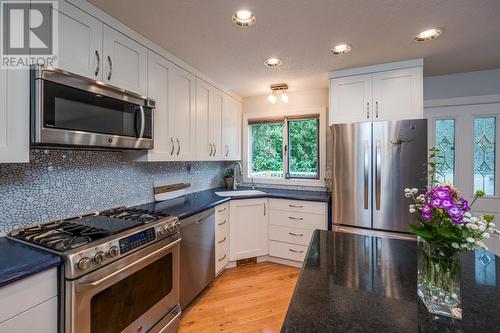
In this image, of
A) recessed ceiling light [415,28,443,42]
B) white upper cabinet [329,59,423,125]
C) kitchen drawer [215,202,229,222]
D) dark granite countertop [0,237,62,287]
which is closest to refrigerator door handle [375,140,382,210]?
white upper cabinet [329,59,423,125]

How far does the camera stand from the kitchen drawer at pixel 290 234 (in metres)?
2.77

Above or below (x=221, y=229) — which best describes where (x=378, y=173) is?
above

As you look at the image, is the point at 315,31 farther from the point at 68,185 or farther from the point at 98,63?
the point at 68,185

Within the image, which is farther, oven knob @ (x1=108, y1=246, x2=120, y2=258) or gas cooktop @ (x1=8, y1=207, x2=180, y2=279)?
oven knob @ (x1=108, y1=246, x2=120, y2=258)

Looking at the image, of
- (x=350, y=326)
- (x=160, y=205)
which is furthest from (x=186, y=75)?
(x=350, y=326)

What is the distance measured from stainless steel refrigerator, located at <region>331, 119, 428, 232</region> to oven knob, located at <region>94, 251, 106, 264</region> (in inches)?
84.6

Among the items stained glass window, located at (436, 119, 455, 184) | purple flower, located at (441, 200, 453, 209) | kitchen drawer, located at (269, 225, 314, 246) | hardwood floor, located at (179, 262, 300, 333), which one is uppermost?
stained glass window, located at (436, 119, 455, 184)

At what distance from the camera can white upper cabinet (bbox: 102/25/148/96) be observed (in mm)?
1593

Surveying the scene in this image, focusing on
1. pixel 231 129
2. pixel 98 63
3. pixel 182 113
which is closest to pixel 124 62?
pixel 98 63

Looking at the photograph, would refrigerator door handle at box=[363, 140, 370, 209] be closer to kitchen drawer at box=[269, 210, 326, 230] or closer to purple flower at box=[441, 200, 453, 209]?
kitchen drawer at box=[269, 210, 326, 230]

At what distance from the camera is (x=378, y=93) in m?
2.40

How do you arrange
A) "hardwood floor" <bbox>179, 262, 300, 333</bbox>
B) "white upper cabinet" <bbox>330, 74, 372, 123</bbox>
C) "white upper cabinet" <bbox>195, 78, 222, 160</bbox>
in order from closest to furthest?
"hardwood floor" <bbox>179, 262, 300, 333</bbox> → "white upper cabinet" <bbox>330, 74, 372, 123</bbox> → "white upper cabinet" <bbox>195, 78, 222, 160</bbox>

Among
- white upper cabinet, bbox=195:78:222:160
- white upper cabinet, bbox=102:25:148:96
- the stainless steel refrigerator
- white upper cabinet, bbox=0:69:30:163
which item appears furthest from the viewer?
white upper cabinet, bbox=195:78:222:160

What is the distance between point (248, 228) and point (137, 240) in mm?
1677
